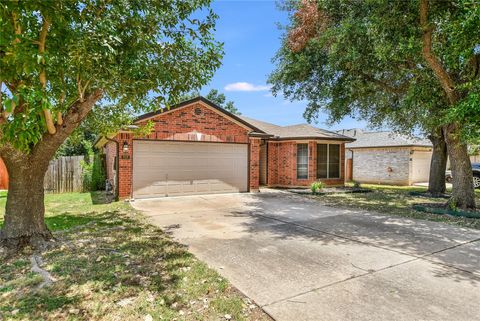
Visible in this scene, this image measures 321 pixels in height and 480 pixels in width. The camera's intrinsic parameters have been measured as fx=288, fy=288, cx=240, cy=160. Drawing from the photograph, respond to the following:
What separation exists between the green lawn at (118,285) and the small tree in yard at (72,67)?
3.43 ft

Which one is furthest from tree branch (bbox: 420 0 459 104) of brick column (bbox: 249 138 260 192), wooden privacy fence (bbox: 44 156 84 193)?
wooden privacy fence (bbox: 44 156 84 193)

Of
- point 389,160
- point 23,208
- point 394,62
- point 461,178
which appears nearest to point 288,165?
point 394,62

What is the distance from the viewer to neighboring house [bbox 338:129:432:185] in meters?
19.3

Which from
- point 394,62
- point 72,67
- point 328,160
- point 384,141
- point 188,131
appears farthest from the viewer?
point 384,141

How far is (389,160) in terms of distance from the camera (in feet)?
66.1

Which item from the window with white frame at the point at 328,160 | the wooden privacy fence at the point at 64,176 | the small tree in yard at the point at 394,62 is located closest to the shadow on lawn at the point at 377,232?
the small tree in yard at the point at 394,62

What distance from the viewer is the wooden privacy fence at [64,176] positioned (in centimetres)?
1387

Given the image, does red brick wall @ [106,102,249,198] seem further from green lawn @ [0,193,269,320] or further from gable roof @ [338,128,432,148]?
gable roof @ [338,128,432,148]

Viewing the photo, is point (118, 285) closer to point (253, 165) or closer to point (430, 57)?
point (430, 57)

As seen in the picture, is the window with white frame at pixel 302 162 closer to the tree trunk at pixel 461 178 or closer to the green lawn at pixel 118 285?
the tree trunk at pixel 461 178

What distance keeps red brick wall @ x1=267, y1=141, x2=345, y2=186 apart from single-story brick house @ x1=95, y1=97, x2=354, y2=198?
56 mm

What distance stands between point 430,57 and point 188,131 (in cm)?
871

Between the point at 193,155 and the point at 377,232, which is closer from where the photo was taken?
the point at 377,232

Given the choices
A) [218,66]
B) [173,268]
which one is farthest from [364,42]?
[173,268]
